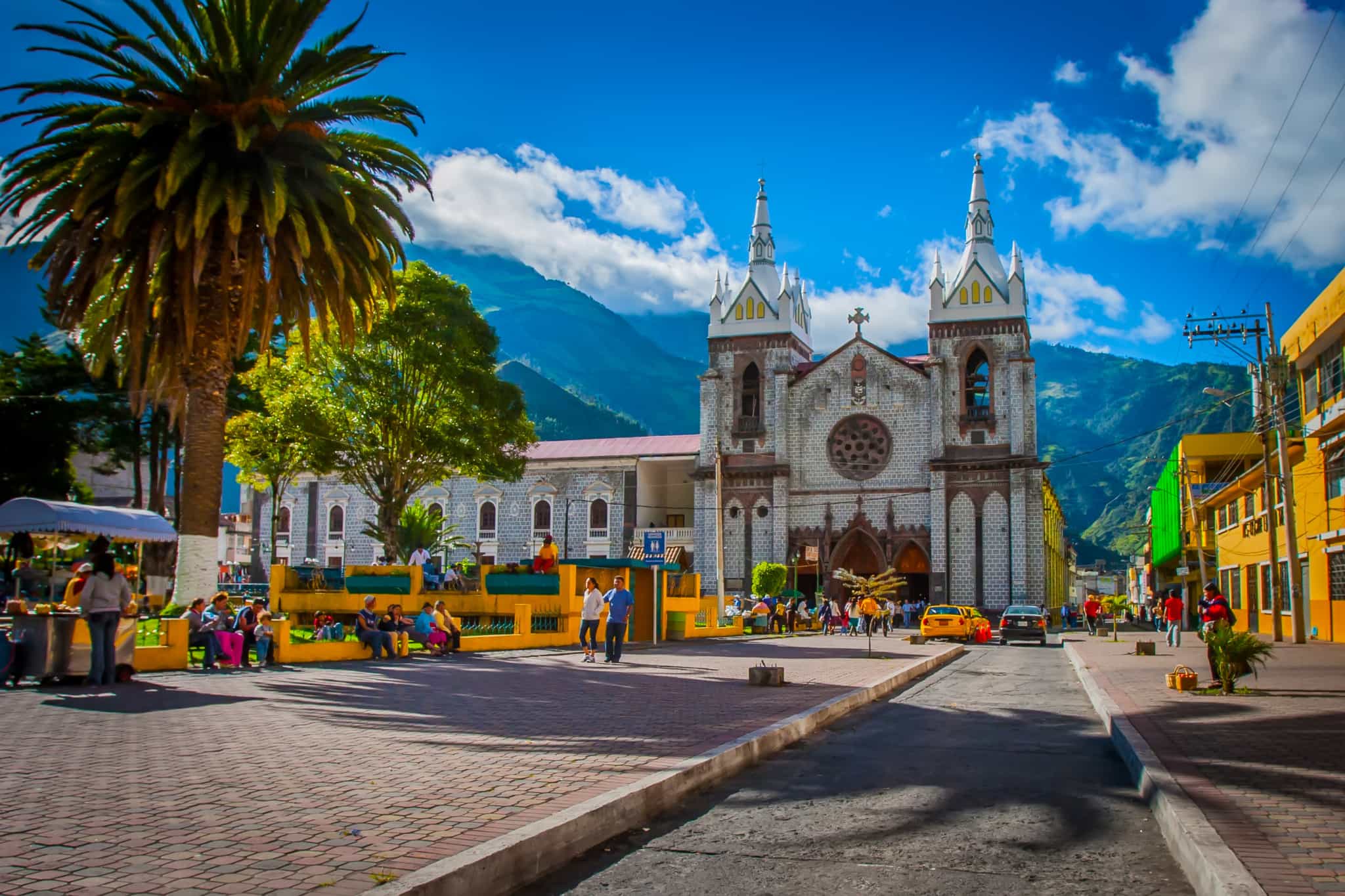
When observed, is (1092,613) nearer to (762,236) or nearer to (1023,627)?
(1023,627)

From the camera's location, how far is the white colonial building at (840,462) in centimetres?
5312

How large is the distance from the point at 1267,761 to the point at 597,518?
54.1 meters

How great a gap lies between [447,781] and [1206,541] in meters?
59.0

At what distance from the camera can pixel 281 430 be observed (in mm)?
32594

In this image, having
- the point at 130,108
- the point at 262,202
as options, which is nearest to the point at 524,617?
the point at 262,202

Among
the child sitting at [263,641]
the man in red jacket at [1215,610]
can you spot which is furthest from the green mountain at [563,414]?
the man in red jacket at [1215,610]

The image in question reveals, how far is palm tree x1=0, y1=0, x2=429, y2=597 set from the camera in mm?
16328

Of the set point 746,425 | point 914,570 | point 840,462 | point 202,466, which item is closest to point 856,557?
point 914,570

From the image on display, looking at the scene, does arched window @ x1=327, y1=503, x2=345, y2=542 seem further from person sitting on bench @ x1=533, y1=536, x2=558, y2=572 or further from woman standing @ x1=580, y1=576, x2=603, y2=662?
woman standing @ x1=580, y1=576, x2=603, y2=662

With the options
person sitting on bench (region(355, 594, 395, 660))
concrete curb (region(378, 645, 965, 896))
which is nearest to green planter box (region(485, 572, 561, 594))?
person sitting on bench (region(355, 594, 395, 660))

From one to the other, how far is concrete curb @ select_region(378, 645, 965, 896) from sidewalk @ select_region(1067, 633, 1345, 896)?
317 cm

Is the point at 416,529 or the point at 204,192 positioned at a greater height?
the point at 204,192

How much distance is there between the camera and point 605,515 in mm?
61469

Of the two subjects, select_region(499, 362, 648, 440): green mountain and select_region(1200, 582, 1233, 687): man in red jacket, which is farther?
select_region(499, 362, 648, 440): green mountain
